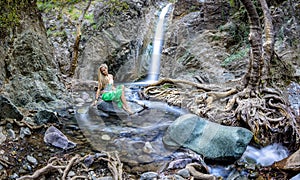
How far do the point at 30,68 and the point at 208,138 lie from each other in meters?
3.90

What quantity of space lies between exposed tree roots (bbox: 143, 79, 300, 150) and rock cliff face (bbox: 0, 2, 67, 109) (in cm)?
362

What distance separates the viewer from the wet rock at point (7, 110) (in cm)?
433

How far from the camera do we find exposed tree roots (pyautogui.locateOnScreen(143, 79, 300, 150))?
524 centimetres

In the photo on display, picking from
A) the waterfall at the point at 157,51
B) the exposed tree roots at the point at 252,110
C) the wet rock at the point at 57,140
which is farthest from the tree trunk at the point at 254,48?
the waterfall at the point at 157,51

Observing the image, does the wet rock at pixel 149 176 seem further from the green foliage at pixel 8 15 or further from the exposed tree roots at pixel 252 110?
the green foliage at pixel 8 15

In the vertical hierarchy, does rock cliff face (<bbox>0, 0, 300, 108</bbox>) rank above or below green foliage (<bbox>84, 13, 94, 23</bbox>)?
below

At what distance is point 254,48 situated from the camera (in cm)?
602

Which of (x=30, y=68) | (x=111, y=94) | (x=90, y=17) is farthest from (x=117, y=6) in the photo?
(x=30, y=68)

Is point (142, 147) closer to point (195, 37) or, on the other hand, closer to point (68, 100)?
point (68, 100)

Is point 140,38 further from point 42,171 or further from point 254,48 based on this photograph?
point 42,171

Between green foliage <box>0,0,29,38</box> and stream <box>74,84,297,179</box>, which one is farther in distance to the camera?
green foliage <box>0,0,29,38</box>

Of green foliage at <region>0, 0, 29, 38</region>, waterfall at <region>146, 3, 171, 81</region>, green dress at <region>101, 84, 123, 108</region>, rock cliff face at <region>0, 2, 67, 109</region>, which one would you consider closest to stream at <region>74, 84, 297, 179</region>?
green dress at <region>101, 84, 123, 108</region>

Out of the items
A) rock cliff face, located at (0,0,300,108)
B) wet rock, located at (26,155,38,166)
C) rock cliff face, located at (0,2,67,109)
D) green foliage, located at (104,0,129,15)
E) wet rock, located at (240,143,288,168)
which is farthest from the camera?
green foliage, located at (104,0,129,15)

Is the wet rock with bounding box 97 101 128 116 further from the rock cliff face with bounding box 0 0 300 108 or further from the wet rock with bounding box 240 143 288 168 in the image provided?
the wet rock with bounding box 240 143 288 168
